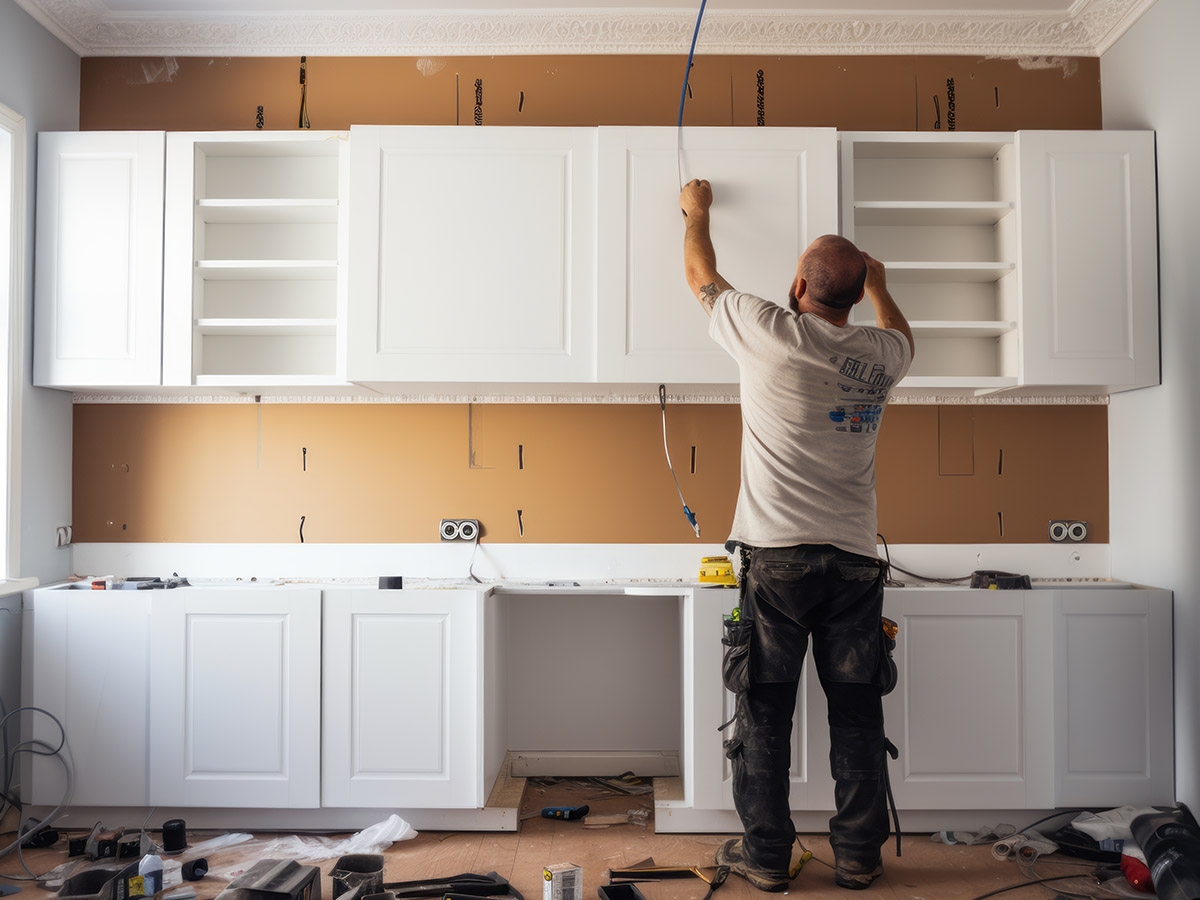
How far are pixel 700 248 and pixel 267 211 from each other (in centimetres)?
161

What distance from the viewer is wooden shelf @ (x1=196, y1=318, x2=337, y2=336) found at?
2719mm

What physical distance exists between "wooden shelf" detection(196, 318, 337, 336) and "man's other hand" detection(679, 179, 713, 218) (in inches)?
50.4

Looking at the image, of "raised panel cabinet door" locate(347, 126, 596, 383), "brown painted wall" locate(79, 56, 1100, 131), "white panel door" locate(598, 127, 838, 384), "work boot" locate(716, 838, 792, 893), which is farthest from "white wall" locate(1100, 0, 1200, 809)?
"raised panel cabinet door" locate(347, 126, 596, 383)

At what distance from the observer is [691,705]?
2484 millimetres

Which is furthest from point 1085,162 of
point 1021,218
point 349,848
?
point 349,848

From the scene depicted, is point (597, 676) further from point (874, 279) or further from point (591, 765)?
point (874, 279)

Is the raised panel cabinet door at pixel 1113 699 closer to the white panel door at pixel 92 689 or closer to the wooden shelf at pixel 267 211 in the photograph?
the wooden shelf at pixel 267 211

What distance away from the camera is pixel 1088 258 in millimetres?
2648

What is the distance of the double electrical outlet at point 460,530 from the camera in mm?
2959

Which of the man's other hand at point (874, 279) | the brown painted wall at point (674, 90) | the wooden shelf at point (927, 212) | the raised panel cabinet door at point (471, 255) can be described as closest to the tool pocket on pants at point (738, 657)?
the raised panel cabinet door at point (471, 255)

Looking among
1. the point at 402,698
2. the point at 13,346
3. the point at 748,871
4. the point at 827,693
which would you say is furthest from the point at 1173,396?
the point at 13,346

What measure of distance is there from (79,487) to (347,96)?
1.87 m

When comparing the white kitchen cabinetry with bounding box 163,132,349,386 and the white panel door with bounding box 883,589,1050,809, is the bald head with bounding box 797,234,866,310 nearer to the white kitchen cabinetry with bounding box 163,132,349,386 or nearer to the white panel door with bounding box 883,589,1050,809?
the white panel door with bounding box 883,589,1050,809

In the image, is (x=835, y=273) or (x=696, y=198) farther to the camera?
(x=696, y=198)
